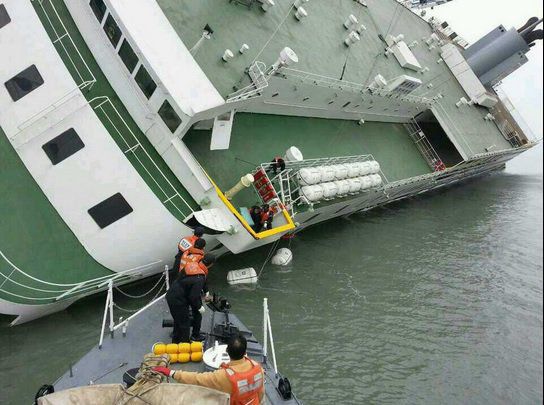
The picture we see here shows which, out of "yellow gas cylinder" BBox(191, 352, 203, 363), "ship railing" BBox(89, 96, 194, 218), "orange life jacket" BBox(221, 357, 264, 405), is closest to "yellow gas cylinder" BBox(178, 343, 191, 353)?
"yellow gas cylinder" BBox(191, 352, 203, 363)

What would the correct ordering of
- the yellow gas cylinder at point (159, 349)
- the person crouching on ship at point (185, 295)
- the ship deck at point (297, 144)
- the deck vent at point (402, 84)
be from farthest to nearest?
1. the deck vent at point (402, 84)
2. the ship deck at point (297, 144)
3. the person crouching on ship at point (185, 295)
4. the yellow gas cylinder at point (159, 349)

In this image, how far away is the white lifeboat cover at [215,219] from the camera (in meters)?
10.3

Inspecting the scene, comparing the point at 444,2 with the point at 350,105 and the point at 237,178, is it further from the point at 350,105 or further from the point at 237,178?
the point at 237,178

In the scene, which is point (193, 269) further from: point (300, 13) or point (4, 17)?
point (300, 13)

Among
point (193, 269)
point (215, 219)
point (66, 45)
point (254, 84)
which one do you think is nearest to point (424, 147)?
point (254, 84)

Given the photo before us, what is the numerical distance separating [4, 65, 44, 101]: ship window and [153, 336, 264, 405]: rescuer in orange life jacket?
830cm

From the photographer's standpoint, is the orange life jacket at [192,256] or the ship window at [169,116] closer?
the orange life jacket at [192,256]

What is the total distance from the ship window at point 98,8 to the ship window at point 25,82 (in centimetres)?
204

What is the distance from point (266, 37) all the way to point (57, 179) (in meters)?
8.49

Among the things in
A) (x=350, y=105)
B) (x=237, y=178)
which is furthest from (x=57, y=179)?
(x=350, y=105)

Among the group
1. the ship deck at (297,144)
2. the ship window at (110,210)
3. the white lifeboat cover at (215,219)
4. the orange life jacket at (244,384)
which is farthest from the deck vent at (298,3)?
the orange life jacket at (244,384)

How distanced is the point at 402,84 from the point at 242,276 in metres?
11.8

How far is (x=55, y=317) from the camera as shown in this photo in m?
10.0

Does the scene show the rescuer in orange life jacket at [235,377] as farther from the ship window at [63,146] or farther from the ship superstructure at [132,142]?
the ship window at [63,146]
